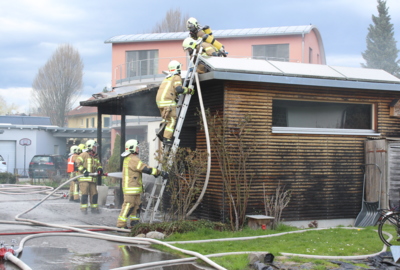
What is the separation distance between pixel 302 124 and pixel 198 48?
2867 millimetres

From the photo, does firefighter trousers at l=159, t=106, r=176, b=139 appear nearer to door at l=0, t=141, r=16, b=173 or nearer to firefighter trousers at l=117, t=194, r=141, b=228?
firefighter trousers at l=117, t=194, r=141, b=228

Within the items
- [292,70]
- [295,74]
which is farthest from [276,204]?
[292,70]

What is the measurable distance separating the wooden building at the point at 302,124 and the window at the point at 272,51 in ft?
59.7

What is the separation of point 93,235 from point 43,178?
16.6 metres

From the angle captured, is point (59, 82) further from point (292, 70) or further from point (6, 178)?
point (292, 70)

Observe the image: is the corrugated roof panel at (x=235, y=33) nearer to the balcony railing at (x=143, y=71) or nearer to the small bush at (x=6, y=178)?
the balcony railing at (x=143, y=71)

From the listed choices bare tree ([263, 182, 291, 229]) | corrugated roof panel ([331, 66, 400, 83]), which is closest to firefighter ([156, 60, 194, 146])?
bare tree ([263, 182, 291, 229])

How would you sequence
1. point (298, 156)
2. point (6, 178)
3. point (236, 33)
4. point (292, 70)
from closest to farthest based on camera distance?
point (292, 70)
point (298, 156)
point (6, 178)
point (236, 33)

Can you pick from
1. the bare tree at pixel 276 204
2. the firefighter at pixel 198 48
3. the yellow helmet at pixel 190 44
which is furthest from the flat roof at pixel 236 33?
the bare tree at pixel 276 204

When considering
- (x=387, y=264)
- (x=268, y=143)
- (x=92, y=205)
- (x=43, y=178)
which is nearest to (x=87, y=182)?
(x=92, y=205)

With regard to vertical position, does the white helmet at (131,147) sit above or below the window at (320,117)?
below

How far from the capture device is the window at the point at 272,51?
3041 cm

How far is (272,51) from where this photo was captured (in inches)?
1219

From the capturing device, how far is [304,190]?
11352mm
